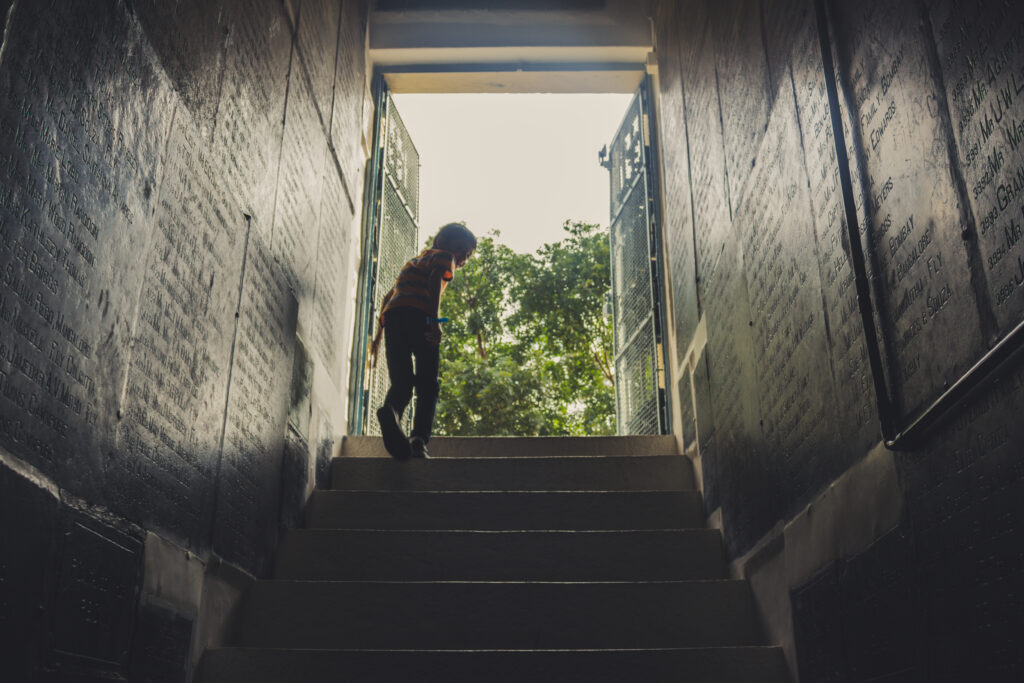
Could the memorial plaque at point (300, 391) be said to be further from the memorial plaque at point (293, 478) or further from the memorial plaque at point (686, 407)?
the memorial plaque at point (686, 407)

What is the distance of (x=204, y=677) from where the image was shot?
258 centimetres

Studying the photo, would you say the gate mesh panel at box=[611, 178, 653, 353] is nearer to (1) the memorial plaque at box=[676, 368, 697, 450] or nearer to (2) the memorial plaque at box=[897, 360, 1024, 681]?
(1) the memorial plaque at box=[676, 368, 697, 450]

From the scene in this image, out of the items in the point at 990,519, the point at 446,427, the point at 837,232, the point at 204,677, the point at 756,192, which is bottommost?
the point at 204,677

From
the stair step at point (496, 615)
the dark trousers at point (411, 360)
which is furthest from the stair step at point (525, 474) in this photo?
the stair step at point (496, 615)

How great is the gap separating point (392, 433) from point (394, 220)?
299cm

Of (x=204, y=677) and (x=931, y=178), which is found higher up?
(x=931, y=178)

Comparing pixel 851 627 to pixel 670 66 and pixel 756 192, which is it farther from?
pixel 670 66

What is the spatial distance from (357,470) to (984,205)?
3.53 metres

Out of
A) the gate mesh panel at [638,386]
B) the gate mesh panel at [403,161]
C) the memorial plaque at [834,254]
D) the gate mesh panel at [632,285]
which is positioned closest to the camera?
the memorial plaque at [834,254]

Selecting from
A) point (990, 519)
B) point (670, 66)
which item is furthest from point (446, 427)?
point (990, 519)

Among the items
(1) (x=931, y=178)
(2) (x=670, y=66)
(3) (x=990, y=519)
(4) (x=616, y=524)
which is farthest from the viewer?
(2) (x=670, y=66)

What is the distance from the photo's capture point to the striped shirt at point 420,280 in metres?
4.48

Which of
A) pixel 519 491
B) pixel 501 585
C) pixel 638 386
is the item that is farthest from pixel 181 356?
pixel 638 386

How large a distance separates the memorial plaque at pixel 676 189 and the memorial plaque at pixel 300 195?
6.19 feet
